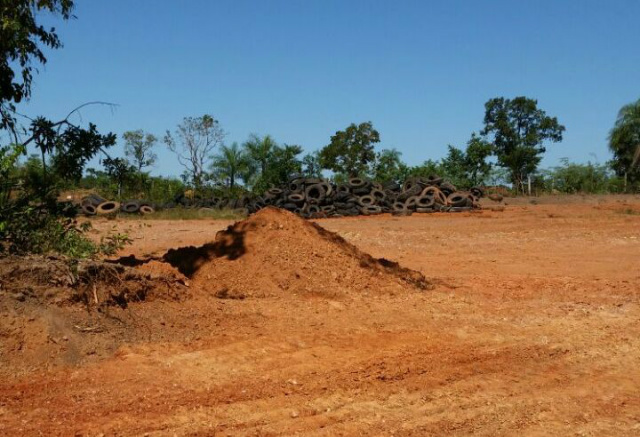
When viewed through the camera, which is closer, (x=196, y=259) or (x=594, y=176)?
(x=196, y=259)

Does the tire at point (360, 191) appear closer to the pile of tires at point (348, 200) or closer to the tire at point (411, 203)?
the pile of tires at point (348, 200)

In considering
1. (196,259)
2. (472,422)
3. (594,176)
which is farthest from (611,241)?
(594,176)

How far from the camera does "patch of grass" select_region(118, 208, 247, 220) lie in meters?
23.0

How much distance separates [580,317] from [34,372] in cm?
553

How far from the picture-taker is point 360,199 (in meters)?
24.5

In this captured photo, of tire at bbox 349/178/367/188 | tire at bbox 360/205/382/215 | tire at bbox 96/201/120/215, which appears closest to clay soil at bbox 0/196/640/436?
tire at bbox 360/205/382/215

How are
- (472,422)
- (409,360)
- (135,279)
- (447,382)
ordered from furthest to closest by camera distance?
1. (135,279)
2. (409,360)
3. (447,382)
4. (472,422)

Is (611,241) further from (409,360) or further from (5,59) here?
(5,59)

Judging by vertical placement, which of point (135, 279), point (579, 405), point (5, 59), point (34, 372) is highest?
point (5, 59)

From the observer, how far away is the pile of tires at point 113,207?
2598 cm

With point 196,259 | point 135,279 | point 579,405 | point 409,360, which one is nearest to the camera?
point 579,405

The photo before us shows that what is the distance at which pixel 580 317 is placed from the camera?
712 cm

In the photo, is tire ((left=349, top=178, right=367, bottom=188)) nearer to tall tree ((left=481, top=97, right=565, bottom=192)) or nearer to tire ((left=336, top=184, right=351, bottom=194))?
tire ((left=336, top=184, right=351, bottom=194))

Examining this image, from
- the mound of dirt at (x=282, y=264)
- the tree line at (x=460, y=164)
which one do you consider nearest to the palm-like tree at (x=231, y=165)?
the tree line at (x=460, y=164)
